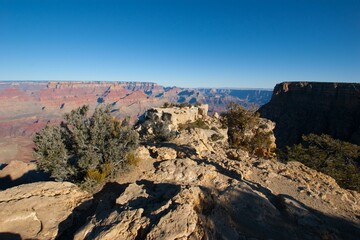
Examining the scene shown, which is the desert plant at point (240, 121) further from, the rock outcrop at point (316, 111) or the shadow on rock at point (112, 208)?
the rock outcrop at point (316, 111)

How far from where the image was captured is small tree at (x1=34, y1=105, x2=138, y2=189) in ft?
31.8

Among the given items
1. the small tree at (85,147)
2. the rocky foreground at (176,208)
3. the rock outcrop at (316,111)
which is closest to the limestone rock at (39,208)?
the rocky foreground at (176,208)

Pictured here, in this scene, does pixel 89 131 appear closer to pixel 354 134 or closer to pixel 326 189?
pixel 326 189

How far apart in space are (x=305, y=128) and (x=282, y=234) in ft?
228

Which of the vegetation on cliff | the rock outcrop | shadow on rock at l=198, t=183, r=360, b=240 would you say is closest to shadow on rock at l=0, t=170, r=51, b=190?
shadow on rock at l=198, t=183, r=360, b=240

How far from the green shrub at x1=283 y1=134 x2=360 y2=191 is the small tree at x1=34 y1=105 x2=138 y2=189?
18.3m

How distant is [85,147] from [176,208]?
6731 millimetres

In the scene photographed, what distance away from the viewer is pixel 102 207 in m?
7.34

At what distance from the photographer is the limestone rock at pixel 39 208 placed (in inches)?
257

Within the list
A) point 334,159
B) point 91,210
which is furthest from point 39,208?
point 334,159

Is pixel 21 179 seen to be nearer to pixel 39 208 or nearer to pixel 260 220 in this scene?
pixel 39 208

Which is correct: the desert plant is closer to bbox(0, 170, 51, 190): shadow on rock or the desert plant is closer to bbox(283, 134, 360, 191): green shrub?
bbox(283, 134, 360, 191): green shrub

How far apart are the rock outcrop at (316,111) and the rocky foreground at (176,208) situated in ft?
182

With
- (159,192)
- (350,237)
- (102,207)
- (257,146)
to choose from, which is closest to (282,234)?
(350,237)
